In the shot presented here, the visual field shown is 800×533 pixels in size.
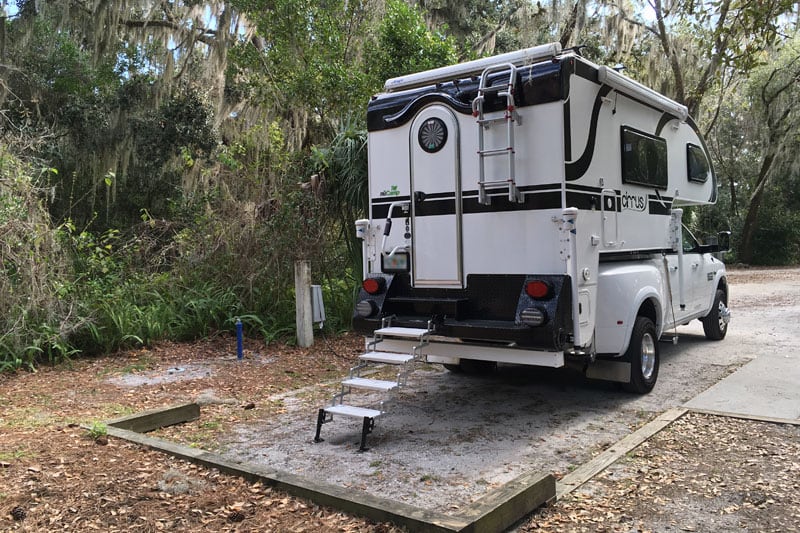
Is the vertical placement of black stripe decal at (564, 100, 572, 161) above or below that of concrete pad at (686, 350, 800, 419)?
above

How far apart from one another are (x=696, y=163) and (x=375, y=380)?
217 inches

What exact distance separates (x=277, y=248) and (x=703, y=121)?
21.7 m

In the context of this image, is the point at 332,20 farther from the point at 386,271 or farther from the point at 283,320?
the point at 386,271

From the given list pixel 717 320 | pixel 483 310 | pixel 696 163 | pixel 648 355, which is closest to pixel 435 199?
pixel 483 310

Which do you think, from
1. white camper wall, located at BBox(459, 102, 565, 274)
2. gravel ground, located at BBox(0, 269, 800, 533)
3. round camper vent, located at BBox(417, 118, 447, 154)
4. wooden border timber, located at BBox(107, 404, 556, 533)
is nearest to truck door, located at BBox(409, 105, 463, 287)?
round camper vent, located at BBox(417, 118, 447, 154)

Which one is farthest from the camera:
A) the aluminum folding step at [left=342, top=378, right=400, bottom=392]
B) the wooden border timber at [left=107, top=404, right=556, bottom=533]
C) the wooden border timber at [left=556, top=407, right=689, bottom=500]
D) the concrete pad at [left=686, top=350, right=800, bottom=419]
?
the concrete pad at [left=686, top=350, right=800, bottom=419]

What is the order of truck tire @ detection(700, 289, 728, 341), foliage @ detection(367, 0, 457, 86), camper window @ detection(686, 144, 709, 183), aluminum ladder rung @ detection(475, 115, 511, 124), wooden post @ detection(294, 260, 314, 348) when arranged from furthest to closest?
foliage @ detection(367, 0, 457, 86) < truck tire @ detection(700, 289, 728, 341) < wooden post @ detection(294, 260, 314, 348) < camper window @ detection(686, 144, 709, 183) < aluminum ladder rung @ detection(475, 115, 511, 124)

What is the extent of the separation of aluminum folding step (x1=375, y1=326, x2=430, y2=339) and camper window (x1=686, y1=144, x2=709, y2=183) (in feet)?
15.0

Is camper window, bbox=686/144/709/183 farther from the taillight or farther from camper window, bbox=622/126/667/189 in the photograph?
the taillight

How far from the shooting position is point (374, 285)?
21.4 ft

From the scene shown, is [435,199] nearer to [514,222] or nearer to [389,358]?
[514,222]

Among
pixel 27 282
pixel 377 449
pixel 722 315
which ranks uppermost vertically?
pixel 27 282

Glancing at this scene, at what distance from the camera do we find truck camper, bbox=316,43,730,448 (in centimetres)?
559

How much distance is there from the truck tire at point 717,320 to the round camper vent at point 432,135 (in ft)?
18.2
